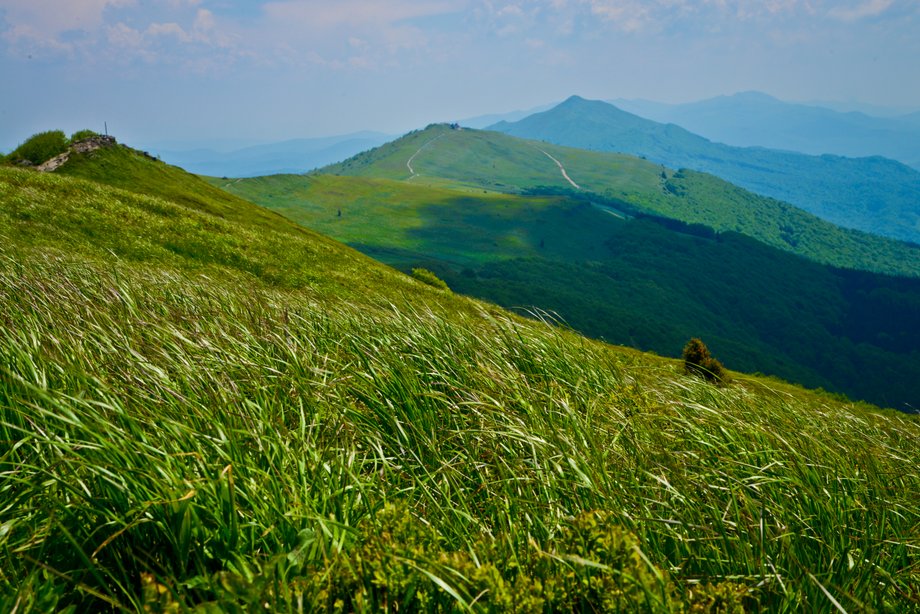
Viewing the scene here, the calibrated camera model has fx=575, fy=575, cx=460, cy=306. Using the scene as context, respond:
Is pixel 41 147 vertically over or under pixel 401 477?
over

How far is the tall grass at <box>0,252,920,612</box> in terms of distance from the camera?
4055mm

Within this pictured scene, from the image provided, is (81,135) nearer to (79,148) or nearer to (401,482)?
(79,148)

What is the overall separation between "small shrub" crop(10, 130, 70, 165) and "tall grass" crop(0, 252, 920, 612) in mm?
76142

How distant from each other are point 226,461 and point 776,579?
181 inches

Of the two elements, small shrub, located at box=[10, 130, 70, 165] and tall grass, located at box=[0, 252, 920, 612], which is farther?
small shrub, located at box=[10, 130, 70, 165]

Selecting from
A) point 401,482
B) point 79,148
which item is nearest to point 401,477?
point 401,482

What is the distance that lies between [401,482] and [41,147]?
84772mm

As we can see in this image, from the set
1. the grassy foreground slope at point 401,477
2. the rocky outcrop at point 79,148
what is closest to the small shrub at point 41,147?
the rocky outcrop at point 79,148

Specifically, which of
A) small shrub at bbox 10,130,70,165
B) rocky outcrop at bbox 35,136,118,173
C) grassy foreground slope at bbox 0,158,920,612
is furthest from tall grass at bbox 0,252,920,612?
small shrub at bbox 10,130,70,165

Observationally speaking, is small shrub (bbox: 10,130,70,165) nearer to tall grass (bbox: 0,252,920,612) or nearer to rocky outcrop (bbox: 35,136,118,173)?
rocky outcrop (bbox: 35,136,118,173)

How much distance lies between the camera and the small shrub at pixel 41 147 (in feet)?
225

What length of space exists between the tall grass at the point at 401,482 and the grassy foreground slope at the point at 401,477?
1.2 inches

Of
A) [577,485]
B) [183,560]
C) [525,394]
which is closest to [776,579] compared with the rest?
[577,485]

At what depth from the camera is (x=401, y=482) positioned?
616 cm
